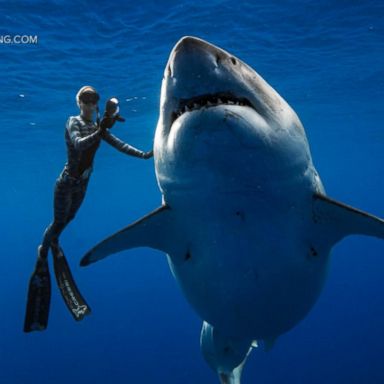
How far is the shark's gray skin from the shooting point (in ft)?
9.04

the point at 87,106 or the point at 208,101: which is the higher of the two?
the point at 87,106

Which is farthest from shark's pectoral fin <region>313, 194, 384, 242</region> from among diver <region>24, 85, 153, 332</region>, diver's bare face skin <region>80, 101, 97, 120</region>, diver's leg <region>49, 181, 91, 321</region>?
diver's leg <region>49, 181, 91, 321</region>

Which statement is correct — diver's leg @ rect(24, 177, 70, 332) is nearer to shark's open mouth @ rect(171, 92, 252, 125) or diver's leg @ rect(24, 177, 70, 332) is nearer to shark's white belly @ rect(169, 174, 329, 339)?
shark's white belly @ rect(169, 174, 329, 339)

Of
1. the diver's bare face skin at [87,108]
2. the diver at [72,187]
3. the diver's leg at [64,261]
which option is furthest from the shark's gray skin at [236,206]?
the diver's bare face skin at [87,108]

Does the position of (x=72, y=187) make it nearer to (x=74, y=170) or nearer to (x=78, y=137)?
(x=74, y=170)

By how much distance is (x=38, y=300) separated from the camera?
706 cm

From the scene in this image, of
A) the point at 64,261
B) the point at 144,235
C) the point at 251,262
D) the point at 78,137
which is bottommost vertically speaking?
the point at 251,262

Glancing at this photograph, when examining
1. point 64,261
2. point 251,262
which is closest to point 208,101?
point 251,262

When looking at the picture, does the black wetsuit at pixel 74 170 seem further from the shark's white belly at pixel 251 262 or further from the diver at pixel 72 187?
the shark's white belly at pixel 251 262

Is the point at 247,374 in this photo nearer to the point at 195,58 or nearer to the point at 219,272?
the point at 219,272

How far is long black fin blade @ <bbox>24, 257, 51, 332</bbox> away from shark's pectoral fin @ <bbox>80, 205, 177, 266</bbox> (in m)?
3.09

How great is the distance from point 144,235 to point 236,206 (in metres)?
1.33

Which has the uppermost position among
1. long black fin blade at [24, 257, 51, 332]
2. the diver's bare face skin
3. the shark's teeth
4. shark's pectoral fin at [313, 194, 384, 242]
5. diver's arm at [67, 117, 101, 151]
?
the diver's bare face skin

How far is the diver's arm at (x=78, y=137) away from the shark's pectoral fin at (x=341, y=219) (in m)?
3.06
